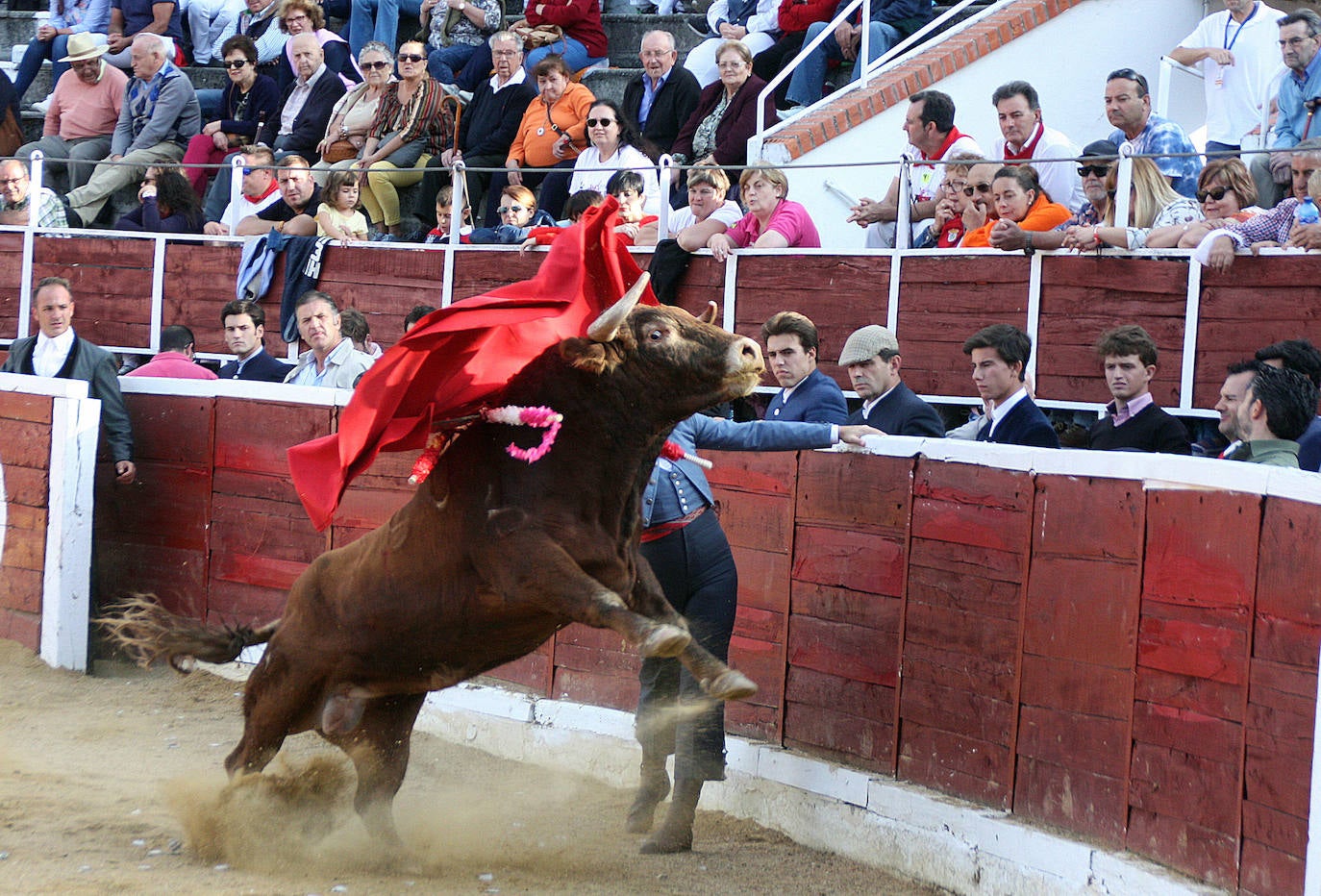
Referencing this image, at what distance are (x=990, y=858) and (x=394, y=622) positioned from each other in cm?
175

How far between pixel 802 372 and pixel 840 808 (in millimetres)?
1401

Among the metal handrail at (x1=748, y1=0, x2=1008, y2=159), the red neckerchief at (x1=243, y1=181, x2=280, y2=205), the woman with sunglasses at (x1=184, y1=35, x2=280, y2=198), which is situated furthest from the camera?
the woman with sunglasses at (x1=184, y1=35, x2=280, y2=198)

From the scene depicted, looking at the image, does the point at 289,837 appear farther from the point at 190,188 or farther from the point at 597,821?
the point at 190,188

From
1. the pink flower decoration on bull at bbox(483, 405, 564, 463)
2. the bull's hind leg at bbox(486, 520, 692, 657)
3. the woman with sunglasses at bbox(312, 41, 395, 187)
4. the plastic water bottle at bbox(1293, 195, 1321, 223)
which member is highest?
the woman with sunglasses at bbox(312, 41, 395, 187)

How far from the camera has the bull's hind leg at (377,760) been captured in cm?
449

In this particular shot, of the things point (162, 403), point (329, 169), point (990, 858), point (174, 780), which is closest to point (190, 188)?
point (329, 169)

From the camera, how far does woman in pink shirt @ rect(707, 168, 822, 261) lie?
293 inches

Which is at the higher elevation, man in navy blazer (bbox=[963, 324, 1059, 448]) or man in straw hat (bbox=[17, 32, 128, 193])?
man in straw hat (bbox=[17, 32, 128, 193])

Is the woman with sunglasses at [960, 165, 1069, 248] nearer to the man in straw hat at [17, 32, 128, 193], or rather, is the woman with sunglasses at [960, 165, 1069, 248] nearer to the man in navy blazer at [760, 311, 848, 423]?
the man in navy blazer at [760, 311, 848, 423]

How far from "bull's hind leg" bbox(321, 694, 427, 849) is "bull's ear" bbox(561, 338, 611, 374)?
1.31 meters

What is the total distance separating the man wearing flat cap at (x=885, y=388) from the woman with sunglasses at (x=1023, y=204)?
133cm

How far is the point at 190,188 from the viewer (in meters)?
10.3

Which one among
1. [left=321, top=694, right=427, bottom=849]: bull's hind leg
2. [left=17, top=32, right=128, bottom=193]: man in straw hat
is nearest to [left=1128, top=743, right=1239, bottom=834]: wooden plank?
[left=321, top=694, right=427, bottom=849]: bull's hind leg

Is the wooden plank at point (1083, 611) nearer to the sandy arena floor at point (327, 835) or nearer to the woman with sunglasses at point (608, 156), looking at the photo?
the sandy arena floor at point (327, 835)
